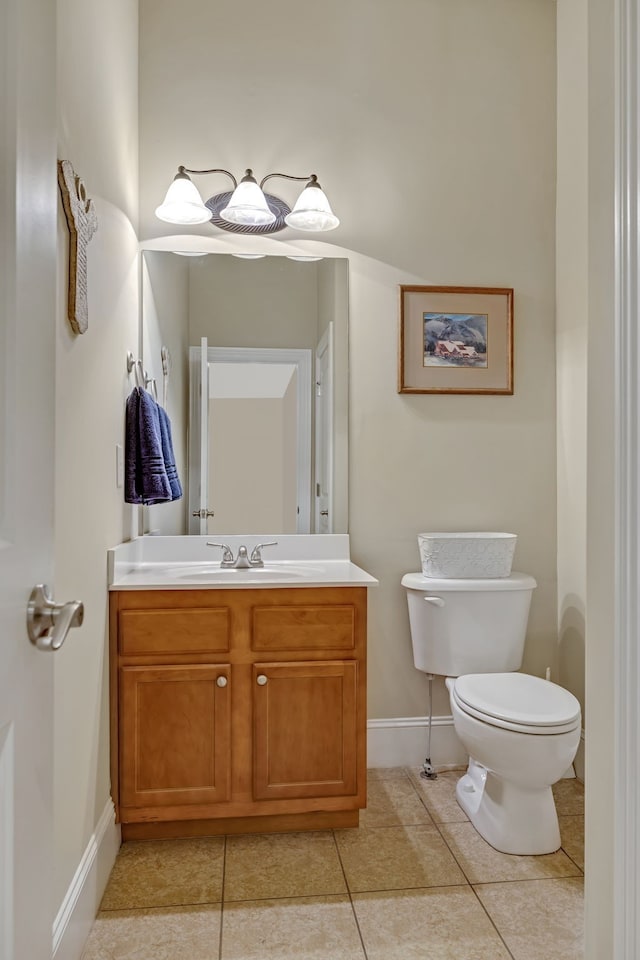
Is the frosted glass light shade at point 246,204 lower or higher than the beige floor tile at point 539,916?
higher

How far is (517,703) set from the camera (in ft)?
6.72

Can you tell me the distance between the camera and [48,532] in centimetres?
87

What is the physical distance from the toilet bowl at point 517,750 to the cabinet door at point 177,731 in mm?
750

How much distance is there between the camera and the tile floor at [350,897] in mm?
1619

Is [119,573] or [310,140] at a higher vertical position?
[310,140]

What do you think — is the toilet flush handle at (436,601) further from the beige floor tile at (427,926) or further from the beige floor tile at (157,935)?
the beige floor tile at (157,935)

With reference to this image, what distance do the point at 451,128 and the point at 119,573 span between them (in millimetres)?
2151

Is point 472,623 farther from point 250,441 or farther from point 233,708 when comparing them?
point 250,441

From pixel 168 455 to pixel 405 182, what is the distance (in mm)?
1442

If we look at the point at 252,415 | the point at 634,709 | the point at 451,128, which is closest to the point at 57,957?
the point at 634,709

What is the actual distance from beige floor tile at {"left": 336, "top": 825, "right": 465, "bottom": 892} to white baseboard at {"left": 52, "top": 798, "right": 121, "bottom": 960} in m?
0.67

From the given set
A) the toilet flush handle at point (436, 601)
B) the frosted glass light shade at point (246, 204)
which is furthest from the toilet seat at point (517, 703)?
the frosted glass light shade at point (246, 204)

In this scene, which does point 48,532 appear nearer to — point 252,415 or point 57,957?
point 57,957

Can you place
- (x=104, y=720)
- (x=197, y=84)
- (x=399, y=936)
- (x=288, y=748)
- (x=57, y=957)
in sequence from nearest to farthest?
(x=57, y=957) → (x=399, y=936) → (x=104, y=720) → (x=288, y=748) → (x=197, y=84)
